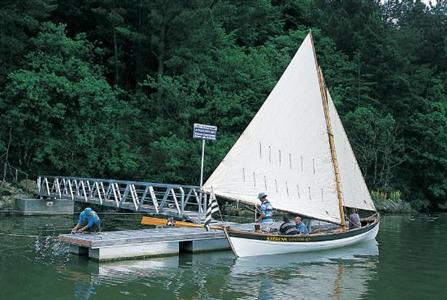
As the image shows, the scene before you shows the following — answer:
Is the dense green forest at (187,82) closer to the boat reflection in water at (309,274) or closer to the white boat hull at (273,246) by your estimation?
the white boat hull at (273,246)

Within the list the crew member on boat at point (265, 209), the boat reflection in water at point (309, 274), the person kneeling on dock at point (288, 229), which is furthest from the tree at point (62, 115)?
the boat reflection in water at point (309, 274)

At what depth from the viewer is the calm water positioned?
12969mm

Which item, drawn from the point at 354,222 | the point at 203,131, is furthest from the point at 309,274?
the point at 354,222

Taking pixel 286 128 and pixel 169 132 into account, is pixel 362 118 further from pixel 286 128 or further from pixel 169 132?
pixel 286 128

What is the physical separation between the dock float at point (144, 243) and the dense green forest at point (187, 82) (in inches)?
610

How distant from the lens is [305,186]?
19.6 metres

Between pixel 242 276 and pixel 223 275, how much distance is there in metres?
0.50

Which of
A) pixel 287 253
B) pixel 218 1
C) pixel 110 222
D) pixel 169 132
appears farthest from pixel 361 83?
pixel 287 253

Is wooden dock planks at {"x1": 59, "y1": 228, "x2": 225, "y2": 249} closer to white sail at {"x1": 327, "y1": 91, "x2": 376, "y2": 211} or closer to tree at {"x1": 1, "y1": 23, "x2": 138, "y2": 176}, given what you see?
white sail at {"x1": 327, "y1": 91, "x2": 376, "y2": 211}

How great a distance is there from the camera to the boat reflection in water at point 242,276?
1320cm

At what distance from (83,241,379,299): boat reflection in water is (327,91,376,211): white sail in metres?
3.34

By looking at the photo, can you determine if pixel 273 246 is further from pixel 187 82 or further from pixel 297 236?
pixel 187 82

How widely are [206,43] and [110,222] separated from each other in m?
17.0

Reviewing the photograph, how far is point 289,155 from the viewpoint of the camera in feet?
63.7
